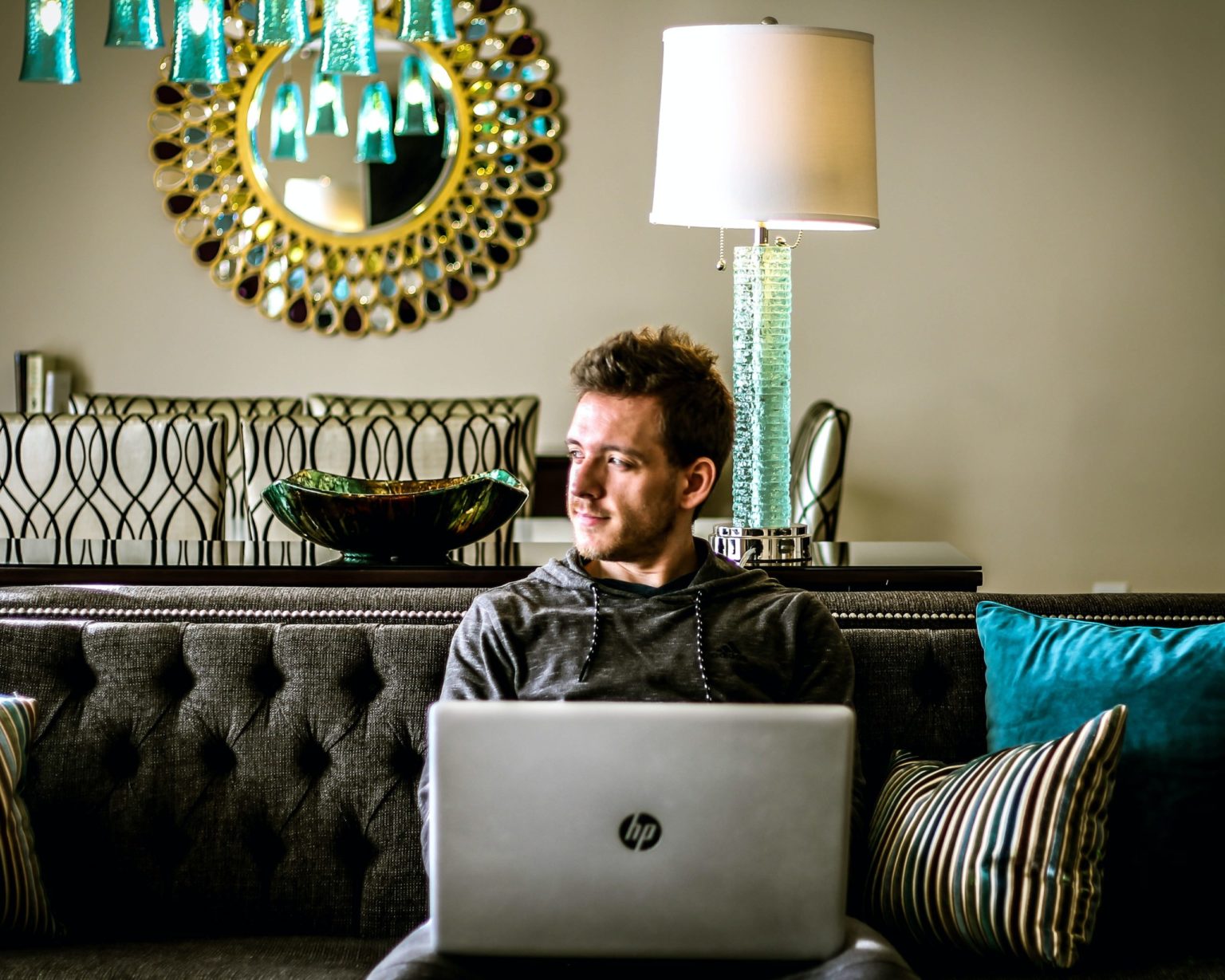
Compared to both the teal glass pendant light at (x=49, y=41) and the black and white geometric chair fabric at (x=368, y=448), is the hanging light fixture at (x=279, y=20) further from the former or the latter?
the black and white geometric chair fabric at (x=368, y=448)

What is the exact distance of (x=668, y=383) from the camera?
1721 mm

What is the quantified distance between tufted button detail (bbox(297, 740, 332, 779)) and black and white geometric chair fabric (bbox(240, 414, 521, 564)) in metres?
1.38

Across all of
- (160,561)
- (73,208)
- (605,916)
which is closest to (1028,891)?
(605,916)

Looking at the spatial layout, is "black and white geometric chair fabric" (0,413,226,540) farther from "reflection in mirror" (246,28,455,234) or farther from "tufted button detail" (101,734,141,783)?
"reflection in mirror" (246,28,455,234)

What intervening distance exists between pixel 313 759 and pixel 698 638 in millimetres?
504

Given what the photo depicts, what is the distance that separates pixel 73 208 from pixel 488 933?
420 centimetres

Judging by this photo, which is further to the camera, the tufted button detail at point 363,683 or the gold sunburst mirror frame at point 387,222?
the gold sunburst mirror frame at point 387,222

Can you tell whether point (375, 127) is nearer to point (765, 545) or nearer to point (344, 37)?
point (344, 37)

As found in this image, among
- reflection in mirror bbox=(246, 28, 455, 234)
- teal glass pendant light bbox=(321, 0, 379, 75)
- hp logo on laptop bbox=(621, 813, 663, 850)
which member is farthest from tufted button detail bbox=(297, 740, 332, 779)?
reflection in mirror bbox=(246, 28, 455, 234)

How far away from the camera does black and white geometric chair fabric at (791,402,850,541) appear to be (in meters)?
3.69

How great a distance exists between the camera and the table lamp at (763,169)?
2127 millimetres

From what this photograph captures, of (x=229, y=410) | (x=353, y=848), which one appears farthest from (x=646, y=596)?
(x=229, y=410)

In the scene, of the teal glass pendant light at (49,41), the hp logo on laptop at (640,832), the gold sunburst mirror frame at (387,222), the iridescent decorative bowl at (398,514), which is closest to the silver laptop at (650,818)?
the hp logo on laptop at (640,832)

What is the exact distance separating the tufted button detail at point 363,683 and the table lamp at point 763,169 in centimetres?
62
